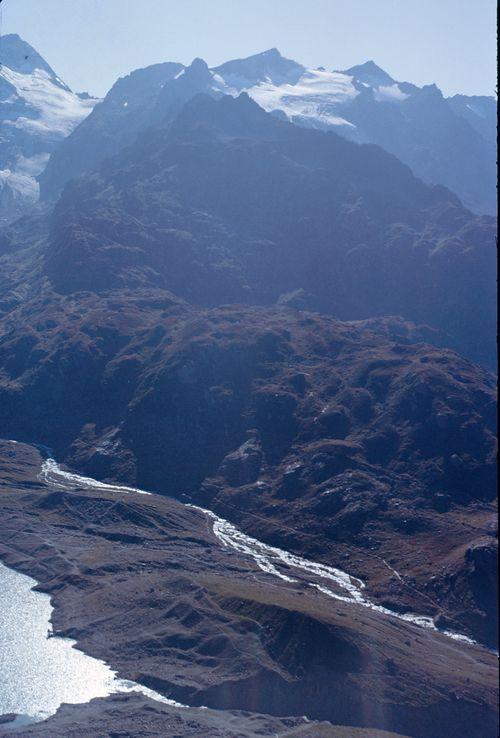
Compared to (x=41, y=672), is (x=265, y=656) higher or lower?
higher

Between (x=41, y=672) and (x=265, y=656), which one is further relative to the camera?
(x=41, y=672)

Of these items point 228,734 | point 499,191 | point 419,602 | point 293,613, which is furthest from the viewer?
point 419,602

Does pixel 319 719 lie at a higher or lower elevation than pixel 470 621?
higher

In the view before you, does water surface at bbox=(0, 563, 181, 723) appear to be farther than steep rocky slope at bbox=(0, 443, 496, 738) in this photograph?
Yes

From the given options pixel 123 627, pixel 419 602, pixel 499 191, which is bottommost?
pixel 419 602

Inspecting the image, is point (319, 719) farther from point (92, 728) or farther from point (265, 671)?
point (92, 728)

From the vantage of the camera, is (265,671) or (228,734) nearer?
(228,734)

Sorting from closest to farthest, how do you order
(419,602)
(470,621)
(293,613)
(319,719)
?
(319,719) < (293,613) < (470,621) < (419,602)

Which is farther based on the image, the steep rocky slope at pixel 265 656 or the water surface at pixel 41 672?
the water surface at pixel 41 672

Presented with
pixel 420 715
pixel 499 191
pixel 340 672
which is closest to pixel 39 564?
pixel 340 672

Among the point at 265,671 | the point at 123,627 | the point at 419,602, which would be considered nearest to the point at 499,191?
the point at 265,671
